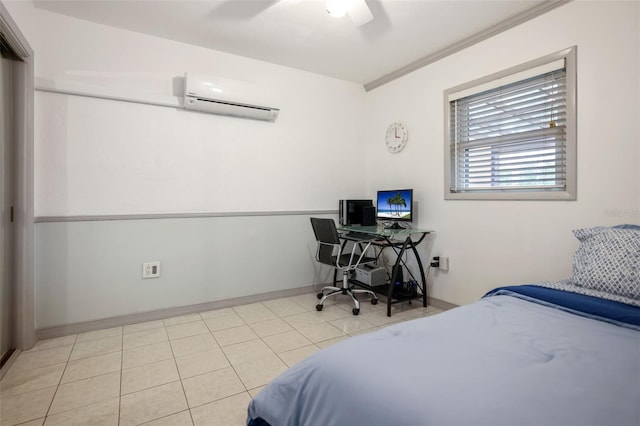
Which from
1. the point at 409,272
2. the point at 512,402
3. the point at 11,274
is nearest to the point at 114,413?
the point at 11,274

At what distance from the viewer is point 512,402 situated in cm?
83

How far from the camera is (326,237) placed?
322 cm

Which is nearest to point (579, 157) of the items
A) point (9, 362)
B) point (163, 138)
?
point (163, 138)

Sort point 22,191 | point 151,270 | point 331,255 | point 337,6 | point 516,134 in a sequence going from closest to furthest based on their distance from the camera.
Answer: point 337,6 < point 22,191 < point 516,134 < point 151,270 < point 331,255

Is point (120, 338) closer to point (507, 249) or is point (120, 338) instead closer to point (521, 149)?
point (507, 249)

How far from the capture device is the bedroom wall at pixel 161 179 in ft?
8.44

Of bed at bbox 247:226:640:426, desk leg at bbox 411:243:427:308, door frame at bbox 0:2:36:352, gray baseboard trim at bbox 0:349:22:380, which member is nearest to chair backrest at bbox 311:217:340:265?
desk leg at bbox 411:243:427:308

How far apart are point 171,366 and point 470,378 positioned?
1899 millimetres

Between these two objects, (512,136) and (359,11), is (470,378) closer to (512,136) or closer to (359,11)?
(359,11)

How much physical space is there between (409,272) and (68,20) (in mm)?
3774

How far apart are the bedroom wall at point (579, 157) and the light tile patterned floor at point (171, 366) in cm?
89

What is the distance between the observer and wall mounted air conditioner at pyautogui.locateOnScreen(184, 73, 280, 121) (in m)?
2.93

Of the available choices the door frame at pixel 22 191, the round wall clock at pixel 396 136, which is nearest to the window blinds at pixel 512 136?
the round wall clock at pixel 396 136

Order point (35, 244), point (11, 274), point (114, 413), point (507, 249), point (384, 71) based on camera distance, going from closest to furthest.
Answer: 1. point (114, 413)
2. point (11, 274)
3. point (35, 244)
4. point (507, 249)
5. point (384, 71)
